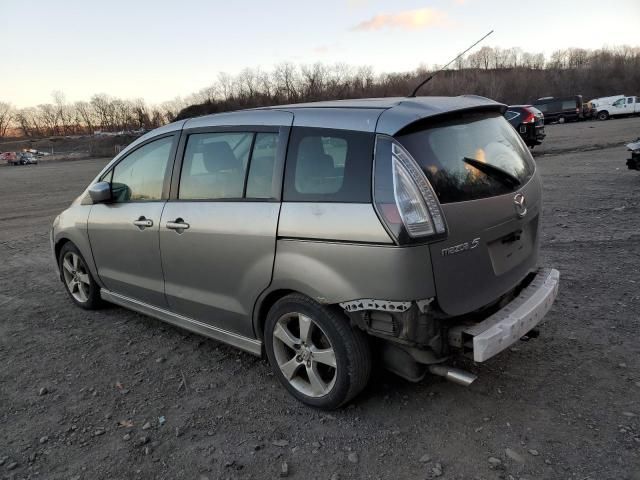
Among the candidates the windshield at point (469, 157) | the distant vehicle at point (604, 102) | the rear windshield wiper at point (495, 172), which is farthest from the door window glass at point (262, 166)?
the distant vehicle at point (604, 102)

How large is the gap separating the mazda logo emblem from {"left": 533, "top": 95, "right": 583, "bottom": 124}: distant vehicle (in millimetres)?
44847

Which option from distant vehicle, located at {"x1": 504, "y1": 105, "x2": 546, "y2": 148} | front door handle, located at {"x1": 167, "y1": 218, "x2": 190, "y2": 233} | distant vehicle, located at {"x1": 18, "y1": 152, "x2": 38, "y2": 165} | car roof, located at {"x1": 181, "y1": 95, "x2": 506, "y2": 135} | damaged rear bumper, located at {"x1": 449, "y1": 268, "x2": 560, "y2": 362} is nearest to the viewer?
damaged rear bumper, located at {"x1": 449, "y1": 268, "x2": 560, "y2": 362}

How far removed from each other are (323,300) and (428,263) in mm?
618

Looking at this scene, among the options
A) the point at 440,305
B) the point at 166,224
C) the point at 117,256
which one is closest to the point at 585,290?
the point at 440,305

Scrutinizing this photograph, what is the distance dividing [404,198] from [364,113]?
590 mm

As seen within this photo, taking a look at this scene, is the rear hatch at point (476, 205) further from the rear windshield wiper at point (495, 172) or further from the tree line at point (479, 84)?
the tree line at point (479, 84)

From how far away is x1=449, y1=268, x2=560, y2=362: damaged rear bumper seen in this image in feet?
8.38

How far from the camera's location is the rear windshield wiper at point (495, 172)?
9.36ft

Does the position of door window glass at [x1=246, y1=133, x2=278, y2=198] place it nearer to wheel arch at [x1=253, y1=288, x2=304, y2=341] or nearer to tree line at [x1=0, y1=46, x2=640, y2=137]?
wheel arch at [x1=253, y1=288, x2=304, y2=341]

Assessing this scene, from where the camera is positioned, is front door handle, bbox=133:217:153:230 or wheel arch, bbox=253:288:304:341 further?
front door handle, bbox=133:217:153:230

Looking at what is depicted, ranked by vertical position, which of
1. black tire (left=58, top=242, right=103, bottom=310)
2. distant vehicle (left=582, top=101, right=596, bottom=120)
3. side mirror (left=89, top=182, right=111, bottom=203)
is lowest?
distant vehicle (left=582, top=101, right=596, bottom=120)

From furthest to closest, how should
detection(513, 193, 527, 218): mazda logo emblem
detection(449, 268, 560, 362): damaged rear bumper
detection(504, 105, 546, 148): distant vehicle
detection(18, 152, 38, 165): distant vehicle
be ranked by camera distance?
detection(18, 152, 38, 165): distant vehicle
detection(504, 105, 546, 148): distant vehicle
detection(513, 193, 527, 218): mazda logo emblem
detection(449, 268, 560, 362): damaged rear bumper

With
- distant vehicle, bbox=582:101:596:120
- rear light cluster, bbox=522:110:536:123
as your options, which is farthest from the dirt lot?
distant vehicle, bbox=582:101:596:120

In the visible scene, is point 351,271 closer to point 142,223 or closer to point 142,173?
point 142,223
